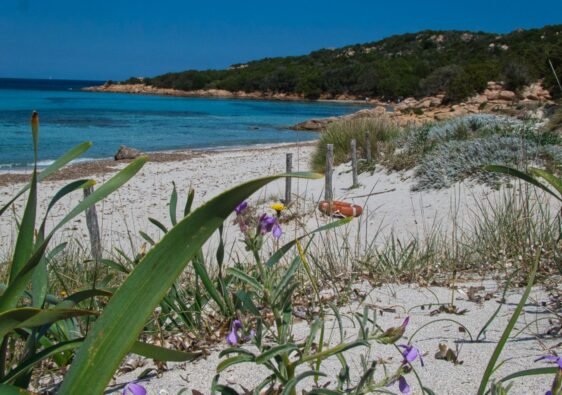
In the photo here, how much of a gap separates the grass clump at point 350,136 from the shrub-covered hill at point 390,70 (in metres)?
22.9

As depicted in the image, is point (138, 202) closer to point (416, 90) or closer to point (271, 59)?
point (416, 90)

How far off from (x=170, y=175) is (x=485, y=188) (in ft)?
30.0

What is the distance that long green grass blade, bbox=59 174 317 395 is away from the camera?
65 centimetres

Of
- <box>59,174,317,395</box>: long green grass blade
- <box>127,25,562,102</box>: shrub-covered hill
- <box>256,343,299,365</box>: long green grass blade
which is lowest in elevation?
<box>256,343,299,365</box>: long green grass blade

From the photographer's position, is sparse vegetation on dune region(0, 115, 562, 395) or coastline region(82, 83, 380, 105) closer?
sparse vegetation on dune region(0, 115, 562, 395)

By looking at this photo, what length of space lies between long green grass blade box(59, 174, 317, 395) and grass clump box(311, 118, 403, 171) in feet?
39.9

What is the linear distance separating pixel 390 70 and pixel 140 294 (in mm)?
73298

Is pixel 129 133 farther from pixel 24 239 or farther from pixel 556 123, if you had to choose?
pixel 24 239

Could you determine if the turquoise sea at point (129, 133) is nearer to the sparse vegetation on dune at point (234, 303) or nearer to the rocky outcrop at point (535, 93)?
the rocky outcrop at point (535, 93)

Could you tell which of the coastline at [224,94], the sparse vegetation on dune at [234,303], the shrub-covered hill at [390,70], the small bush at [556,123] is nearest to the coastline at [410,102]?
the coastline at [224,94]

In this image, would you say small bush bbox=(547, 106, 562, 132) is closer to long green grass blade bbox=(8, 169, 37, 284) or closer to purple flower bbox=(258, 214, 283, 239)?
purple flower bbox=(258, 214, 283, 239)

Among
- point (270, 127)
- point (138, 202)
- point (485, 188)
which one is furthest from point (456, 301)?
point (270, 127)

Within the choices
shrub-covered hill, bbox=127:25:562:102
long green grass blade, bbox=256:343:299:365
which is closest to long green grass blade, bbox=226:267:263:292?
long green grass blade, bbox=256:343:299:365

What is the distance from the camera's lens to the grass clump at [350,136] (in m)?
13.2
